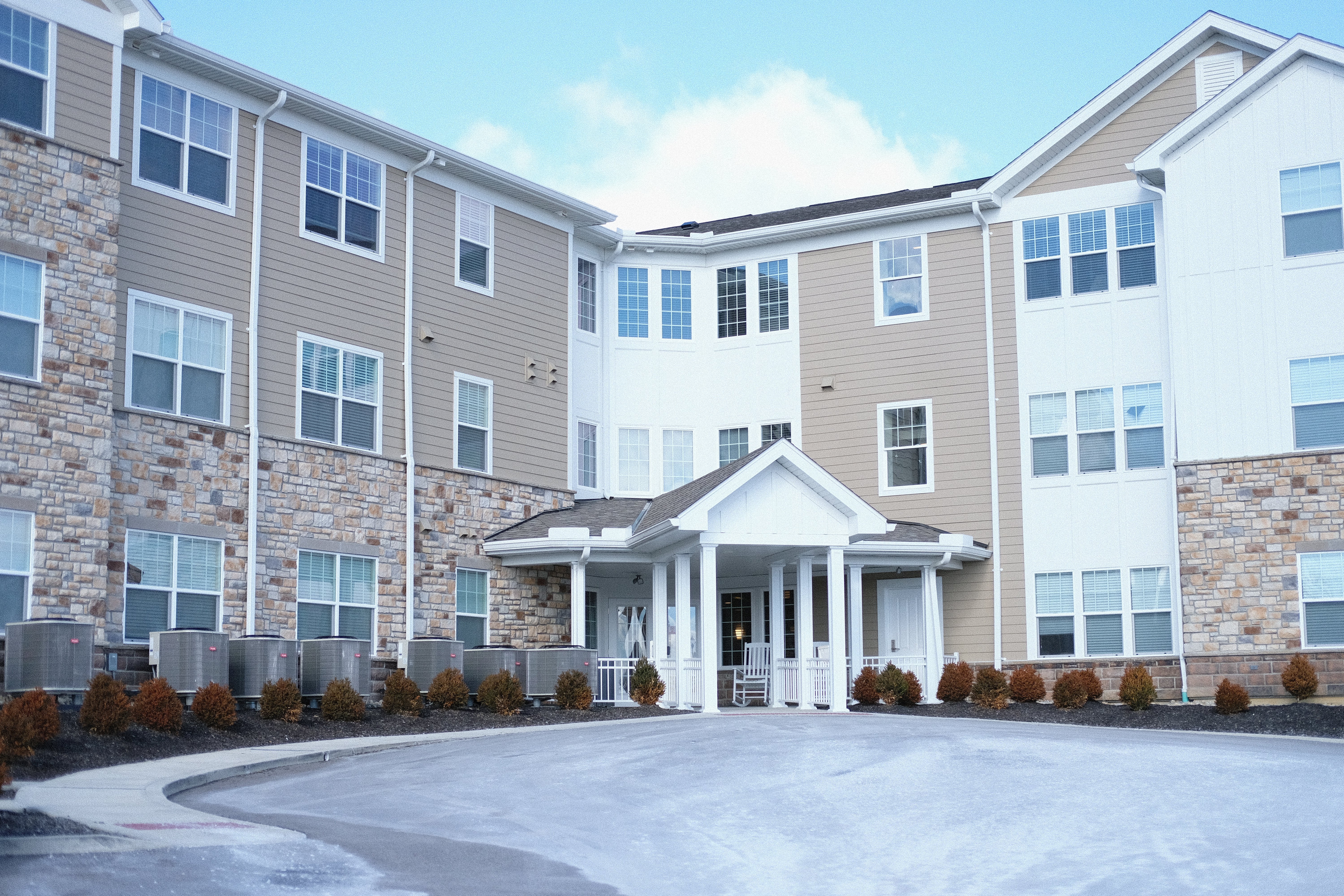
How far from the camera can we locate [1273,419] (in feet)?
69.9

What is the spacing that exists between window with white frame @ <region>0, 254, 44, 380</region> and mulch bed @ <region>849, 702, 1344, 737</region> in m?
12.2

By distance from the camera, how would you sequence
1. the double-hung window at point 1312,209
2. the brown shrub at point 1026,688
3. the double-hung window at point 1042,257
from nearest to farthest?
the double-hung window at point 1312,209 → the brown shrub at point 1026,688 → the double-hung window at point 1042,257

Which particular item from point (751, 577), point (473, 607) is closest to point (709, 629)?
point (473, 607)

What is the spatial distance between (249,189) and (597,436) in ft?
27.2

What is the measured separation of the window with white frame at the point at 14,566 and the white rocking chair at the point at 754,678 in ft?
36.4

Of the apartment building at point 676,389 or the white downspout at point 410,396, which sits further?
the white downspout at point 410,396

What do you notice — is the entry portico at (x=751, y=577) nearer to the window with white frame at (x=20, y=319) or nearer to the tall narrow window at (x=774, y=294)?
the tall narrow window at (x=774, y=294)

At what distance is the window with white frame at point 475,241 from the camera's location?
75.9ft

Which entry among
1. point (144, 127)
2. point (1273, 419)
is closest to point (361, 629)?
point (144, 127)

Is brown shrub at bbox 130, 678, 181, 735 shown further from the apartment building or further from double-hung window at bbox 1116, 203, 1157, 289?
double-hung window at bbox 1116, 203, 1157, 289

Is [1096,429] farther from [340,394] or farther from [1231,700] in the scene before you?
[340,394]

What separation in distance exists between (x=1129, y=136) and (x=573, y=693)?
505 inches

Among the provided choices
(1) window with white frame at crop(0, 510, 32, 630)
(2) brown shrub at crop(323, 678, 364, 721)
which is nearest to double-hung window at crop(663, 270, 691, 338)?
(2) brown shrub at crop(323, 678, 364, 721)

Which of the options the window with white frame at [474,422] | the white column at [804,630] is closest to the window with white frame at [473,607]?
the window with white frame at [474,422]
